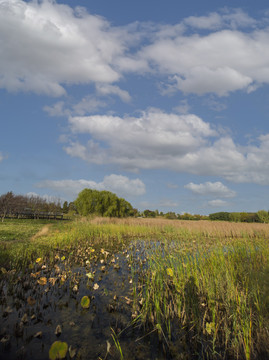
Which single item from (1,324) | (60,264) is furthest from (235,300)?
(60,264)

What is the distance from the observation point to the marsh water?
2840mm

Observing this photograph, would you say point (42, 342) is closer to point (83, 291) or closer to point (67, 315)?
point (67, 315)

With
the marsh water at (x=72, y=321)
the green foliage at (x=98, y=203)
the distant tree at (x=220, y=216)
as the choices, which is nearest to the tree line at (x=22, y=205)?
the green foliage at (x=98, y=203)

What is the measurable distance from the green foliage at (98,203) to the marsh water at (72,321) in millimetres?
27940

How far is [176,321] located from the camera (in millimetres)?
3594

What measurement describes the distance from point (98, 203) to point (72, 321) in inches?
1208

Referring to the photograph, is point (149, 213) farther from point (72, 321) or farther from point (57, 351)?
point (57, 351)

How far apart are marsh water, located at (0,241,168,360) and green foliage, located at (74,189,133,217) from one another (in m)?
27.9

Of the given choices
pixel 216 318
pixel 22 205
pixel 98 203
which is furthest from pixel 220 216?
pixel 216 318

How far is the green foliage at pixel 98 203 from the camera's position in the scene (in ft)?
110

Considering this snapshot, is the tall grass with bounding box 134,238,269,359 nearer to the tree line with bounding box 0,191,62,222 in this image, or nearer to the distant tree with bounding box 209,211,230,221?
the tree line with bounding box 0,191,62,222

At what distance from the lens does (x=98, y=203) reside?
1330 inches

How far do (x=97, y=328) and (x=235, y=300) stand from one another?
2.23 m

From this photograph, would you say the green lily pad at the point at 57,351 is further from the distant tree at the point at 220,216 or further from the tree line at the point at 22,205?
the distant tree at the point at 220,216
